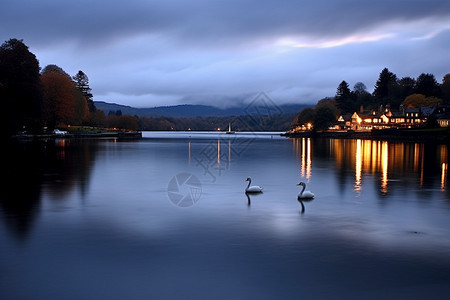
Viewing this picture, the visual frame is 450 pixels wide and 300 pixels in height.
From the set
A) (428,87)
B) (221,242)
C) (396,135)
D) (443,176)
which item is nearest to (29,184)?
(221,242)

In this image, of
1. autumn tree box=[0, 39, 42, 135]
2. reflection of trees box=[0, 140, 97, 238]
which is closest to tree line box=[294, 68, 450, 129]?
autumn tree box=[0, 39, 42, 135]

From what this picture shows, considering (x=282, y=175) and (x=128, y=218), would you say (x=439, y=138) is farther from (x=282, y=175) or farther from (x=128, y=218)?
(x=128, y=218)

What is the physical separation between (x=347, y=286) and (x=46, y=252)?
27.9ft

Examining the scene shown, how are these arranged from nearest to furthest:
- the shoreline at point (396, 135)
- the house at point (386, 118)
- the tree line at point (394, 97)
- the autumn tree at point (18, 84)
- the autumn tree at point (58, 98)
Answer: the autumn tree at point (18, 84) < the shoreline at point (396, 135) < the autumn tree at point (58, 98) < the house at point (386, 118) < the tree line at point (394, 97)

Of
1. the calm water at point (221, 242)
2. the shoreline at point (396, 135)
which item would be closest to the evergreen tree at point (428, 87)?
the shoreline at point (396, 135)

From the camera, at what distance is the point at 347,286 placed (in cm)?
1057

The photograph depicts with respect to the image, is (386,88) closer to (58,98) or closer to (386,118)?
(386,118)

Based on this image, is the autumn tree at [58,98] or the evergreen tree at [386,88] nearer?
the autumn tree at [58,98]

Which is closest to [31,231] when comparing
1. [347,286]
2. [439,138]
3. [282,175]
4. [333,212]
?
[347,286]

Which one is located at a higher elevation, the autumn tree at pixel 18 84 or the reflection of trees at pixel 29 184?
the autumn tree at pixel 18 84

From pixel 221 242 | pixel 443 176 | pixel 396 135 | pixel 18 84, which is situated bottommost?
pixel 443 176

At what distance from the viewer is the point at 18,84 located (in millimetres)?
81250

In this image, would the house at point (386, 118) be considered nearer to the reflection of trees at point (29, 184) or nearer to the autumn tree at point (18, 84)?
the autumn tree at point (18, 84)

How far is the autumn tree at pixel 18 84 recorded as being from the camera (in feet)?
262
